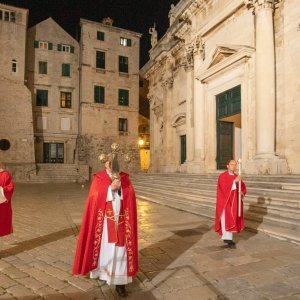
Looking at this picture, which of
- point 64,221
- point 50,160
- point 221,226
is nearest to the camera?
point 221,226

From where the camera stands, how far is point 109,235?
150 inches

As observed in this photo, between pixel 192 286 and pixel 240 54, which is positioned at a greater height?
pixel 240 54

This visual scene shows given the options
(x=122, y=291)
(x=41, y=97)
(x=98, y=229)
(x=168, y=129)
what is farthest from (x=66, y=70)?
(x=122, y=291)

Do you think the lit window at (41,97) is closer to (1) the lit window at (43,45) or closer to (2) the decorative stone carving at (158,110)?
(1) the lit window at (43,45)

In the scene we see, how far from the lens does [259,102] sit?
1194cm

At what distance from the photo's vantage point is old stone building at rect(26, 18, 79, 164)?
32.1m

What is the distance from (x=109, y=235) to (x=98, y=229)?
7.3 inches

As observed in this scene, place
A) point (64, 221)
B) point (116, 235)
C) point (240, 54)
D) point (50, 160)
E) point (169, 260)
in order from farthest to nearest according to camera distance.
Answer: point (50, 160), point (240, 54), point (64, 221), point (169, 260), point (116, 235)

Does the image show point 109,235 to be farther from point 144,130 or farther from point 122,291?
point 144,130

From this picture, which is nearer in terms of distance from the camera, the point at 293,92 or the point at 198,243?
the point at 198,243

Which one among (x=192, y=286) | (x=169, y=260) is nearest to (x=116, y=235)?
(x=192, y=286)

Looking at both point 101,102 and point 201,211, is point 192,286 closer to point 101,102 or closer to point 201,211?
point 201,211

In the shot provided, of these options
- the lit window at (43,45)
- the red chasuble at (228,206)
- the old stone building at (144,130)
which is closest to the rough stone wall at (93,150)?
the old stone building at (144,130)

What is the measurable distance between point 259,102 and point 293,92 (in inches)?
49.2
